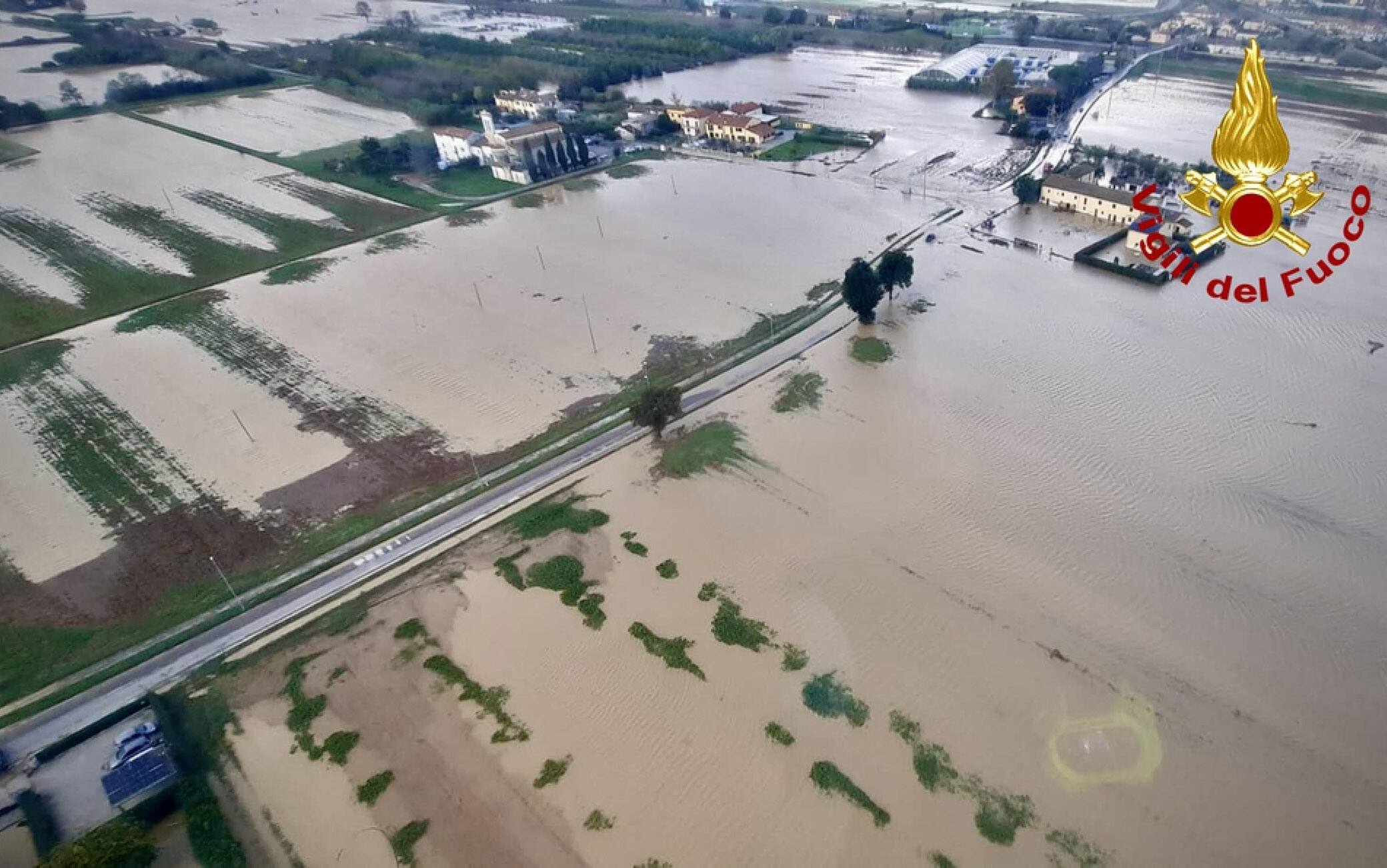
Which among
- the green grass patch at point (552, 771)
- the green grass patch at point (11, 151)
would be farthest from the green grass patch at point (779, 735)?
the green grass patch at point (11, 151)

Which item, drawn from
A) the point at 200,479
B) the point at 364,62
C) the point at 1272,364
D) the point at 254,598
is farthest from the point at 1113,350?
the point at 364,62

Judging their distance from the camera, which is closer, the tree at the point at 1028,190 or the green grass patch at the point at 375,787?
the green grass patch at the point at 375,787

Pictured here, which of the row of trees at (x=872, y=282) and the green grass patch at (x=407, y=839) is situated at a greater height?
the row of trees at (x=872, y=282)

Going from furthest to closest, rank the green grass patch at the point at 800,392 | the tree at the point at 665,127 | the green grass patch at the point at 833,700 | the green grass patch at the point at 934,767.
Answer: the tree at the point at 665,127 < the green grass patch at the point at 800,392 < the green grass patch at the point at 833,700 < the green grass patch at the point at 934,767

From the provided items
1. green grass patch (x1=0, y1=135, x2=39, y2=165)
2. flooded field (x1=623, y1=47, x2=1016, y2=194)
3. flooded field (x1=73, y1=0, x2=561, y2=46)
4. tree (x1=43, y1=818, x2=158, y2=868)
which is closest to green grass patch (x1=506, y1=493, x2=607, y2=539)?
tree (x1=43, y1=818, x2=158, y2=868)

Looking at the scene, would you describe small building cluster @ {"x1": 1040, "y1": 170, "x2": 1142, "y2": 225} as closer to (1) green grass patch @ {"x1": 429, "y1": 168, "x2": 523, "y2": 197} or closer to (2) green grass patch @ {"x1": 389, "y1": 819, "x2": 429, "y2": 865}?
(1) green grass patch @ {"x1": 429, "y1": 168, "x2": 523, "y2": 197}

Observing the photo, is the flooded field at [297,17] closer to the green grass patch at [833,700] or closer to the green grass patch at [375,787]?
the green grass patch at [375,787]

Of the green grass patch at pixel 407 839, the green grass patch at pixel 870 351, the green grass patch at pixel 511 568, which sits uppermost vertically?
the green grass patch at pixel 870 351

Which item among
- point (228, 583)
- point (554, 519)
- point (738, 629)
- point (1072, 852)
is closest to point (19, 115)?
point (228, 583)
